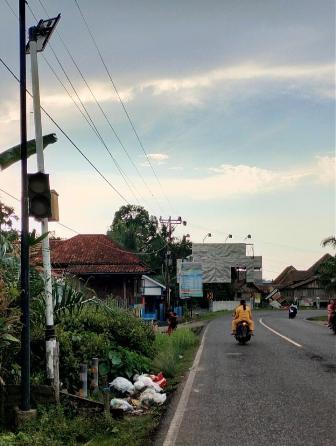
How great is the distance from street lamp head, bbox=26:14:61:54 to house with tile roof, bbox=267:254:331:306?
90.9m

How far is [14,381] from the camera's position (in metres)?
8.48

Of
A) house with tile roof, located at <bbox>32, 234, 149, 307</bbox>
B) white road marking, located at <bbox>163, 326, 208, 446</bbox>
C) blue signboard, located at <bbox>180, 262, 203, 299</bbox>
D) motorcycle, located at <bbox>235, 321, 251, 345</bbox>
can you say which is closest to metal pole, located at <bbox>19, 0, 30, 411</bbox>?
white road marking, located at <bbox>163, 326, 208, 446</bbox>

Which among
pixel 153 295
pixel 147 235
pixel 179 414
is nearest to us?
pixel 179 414

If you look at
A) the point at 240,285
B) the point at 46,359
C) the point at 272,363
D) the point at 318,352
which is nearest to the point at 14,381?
the point at 46,359

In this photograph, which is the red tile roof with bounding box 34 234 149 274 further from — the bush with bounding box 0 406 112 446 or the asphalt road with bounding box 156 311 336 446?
the bush with bounding box 0 406 112 446

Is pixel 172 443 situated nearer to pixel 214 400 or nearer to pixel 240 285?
pixel 214 400

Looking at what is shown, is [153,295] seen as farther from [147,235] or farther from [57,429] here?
[57,429]

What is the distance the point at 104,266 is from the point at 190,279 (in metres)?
19.1

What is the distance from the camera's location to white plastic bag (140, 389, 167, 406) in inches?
378

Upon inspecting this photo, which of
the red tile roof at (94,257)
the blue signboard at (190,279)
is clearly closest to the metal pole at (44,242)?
the red tile roof at (94,257)

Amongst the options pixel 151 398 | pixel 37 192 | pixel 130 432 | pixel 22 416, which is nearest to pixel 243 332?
pixel 151 398

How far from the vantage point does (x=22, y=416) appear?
764cm

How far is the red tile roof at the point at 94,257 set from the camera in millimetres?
39156

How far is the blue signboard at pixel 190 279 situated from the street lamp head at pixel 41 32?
4857 centimetres
